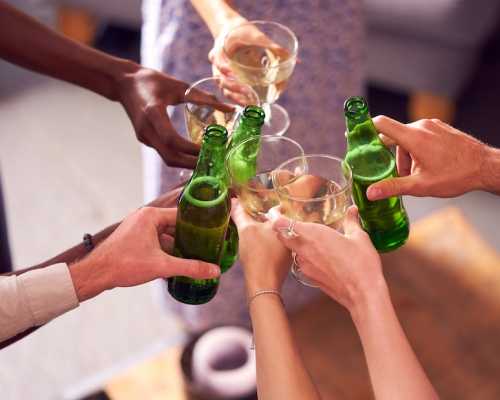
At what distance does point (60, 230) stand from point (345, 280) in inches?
71.5

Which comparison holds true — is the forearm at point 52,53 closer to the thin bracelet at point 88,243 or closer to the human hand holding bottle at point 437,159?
the thin bracelet at point 88,243

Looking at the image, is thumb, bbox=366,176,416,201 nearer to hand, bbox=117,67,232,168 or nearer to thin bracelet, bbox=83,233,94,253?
hand, bbox=117,67,232,168

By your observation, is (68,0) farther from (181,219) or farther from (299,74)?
(181,219)

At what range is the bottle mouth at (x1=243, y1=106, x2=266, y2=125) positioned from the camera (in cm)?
123

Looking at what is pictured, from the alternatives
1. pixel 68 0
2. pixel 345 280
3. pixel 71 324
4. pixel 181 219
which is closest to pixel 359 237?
pixel 345 280

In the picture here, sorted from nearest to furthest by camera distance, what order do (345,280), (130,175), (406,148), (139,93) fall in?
(345,280), (406,148), (139,93), (130,175)

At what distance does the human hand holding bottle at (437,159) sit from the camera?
1247 millimetres

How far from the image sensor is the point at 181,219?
3.87 ft

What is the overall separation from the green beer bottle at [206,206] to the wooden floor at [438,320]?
22.3 inches

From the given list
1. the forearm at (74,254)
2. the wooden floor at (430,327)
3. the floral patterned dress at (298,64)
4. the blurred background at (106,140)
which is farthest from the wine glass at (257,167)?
the blurred background at (106,140)

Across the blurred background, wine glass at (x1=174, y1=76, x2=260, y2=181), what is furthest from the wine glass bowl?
the blurred background

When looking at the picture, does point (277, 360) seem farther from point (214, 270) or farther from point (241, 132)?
point (241, 132)

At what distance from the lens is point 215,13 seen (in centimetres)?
155

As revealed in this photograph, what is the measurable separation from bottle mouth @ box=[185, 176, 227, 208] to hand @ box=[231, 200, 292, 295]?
0.09 meters
